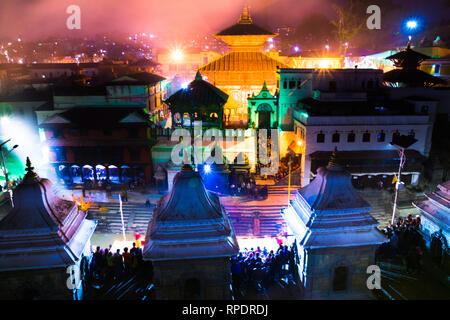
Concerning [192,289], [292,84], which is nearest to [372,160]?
[292,84]

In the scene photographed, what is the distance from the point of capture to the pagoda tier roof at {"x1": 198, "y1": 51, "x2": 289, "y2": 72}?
38.4 metres

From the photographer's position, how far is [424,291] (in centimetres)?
1116

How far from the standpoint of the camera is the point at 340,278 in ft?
35.1

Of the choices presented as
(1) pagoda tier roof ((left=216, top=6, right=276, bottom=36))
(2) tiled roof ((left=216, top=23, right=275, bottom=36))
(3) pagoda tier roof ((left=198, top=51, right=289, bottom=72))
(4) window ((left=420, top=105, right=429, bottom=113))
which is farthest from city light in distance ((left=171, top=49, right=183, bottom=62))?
(4) window ((left=420, top=105, right=429, bottom=113))

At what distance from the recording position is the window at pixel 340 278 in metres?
10.6

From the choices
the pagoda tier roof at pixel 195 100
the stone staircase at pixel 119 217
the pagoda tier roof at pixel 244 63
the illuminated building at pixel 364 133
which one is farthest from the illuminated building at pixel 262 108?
the stone staircase at pixel 119 217

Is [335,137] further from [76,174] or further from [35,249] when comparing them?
[35,249]

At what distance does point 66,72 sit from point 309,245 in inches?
2207

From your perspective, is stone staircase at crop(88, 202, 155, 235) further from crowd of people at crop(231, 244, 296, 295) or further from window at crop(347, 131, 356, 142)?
window at crop(347, 131, 356, 142)

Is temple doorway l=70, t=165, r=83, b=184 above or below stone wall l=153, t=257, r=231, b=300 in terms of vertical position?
below

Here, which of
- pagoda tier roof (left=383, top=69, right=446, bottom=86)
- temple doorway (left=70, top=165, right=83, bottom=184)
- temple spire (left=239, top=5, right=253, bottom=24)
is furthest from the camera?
temple spire (left=239, top=5, right=253, bottom=24)
